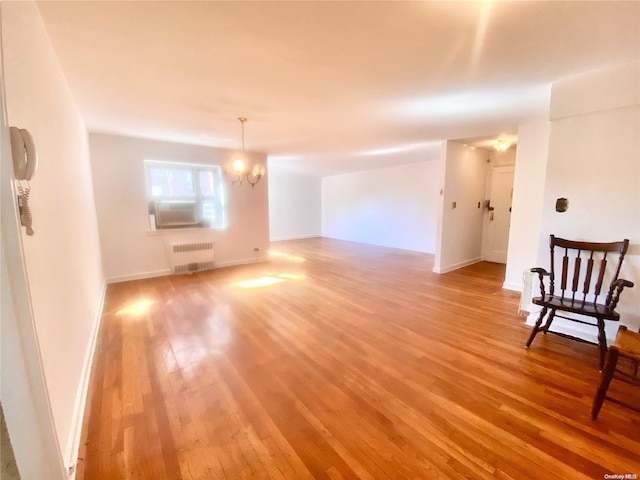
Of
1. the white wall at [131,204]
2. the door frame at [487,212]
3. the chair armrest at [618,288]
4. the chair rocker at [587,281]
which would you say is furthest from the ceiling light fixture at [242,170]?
the door frame at [487,212]

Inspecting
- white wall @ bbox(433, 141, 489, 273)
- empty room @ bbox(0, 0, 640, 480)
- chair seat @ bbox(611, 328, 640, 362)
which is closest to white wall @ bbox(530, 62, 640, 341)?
empty room @ bbox(0, 0, 640, 480)

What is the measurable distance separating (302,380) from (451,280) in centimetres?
346

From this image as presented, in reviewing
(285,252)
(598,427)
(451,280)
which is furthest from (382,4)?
(285,252)

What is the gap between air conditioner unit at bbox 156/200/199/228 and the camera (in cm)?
479

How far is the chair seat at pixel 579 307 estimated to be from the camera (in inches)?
79.9

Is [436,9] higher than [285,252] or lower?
higher

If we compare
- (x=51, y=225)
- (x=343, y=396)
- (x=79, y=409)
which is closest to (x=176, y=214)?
(x=51, y=225)

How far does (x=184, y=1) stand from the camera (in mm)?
1432

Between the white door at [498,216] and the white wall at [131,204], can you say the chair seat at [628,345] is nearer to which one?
the white door at [498,216]

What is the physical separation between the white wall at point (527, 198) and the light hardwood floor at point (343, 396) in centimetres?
98

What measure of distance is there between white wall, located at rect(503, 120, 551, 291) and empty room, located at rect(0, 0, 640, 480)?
24 mm

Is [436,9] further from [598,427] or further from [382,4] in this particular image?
[598,427]

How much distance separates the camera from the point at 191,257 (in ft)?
16.4

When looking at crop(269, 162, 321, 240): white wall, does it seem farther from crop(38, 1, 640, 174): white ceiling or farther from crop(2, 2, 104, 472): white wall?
crop(2, 2, 104, 472): white wall
